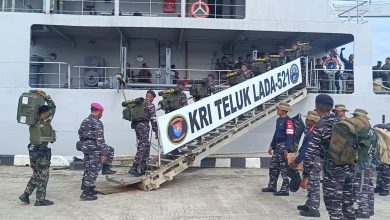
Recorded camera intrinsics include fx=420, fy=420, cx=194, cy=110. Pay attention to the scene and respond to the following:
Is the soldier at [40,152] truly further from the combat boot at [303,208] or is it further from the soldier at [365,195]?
the soldier at [365,195]

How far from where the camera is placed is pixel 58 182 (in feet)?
26.9

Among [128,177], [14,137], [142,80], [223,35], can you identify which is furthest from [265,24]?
[14,137]

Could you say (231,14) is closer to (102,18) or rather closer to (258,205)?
(102,18)

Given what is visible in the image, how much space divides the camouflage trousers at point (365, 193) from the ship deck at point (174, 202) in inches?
8.4

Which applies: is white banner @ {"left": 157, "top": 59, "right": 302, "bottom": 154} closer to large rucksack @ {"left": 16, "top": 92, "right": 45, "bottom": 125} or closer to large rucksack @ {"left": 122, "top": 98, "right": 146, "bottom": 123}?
large rucksack @ {"left": 122, "top": 98, "right": 146, "bottom": 123}

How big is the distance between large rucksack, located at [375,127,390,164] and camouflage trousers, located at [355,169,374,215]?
0.53 m

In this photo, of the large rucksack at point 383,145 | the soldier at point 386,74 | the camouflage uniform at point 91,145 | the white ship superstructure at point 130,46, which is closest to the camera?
the large rucksack at point 383,145

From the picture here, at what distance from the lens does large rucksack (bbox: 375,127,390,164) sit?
6191 mm

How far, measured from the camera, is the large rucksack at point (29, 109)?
Result: 19.9ft

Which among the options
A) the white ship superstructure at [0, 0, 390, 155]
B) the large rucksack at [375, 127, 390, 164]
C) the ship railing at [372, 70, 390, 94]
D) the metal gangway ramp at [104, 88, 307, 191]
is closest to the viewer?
the large rucksack at [375, 127, 390, 164]

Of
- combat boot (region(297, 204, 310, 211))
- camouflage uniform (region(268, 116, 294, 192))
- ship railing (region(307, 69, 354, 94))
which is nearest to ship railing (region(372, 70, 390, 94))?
ship railing (region(307, 69, 354, 94))

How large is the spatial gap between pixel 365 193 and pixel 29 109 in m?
4.85

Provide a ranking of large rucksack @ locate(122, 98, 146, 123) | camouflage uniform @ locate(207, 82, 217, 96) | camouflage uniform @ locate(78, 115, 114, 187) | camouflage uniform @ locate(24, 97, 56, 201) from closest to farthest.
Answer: camouflage uniform @ locate(24, 97, 56, 201), camouflage uniform @ locate(78, 115, 114, 187), large rucksack @ locate(122, 98, 146, 123), camouflage uniform @ locate(207, 82, 217, 96)

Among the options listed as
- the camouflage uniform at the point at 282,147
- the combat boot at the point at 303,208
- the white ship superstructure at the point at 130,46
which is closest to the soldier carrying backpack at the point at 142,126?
the camouflage uniform at the point at 282,147
